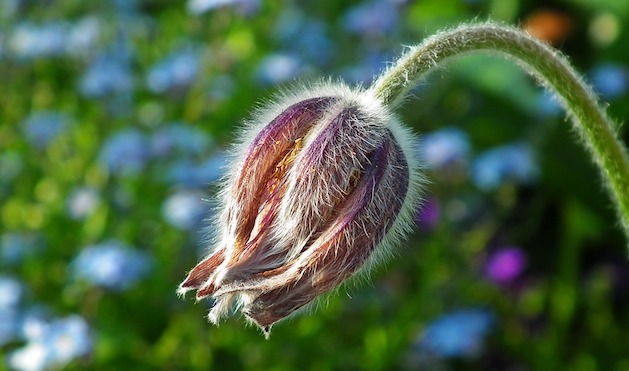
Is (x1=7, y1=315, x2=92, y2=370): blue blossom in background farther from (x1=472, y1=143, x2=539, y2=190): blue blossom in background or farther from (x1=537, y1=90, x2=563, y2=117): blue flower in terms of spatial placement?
(x1=537, y1=90, x2=563, y2=117): blue flower

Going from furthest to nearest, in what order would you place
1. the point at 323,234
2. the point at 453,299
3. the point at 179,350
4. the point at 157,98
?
the point at 157,98 → the point at 453,299 → the point at 179,350 → the point at 323,234

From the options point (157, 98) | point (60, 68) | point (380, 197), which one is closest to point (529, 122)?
point (157, 98)

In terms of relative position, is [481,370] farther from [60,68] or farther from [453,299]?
[60,68]

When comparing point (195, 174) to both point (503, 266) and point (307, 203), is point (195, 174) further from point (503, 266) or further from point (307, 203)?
point (307, 203)

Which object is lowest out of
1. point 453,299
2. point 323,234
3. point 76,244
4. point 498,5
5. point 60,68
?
point 323,234

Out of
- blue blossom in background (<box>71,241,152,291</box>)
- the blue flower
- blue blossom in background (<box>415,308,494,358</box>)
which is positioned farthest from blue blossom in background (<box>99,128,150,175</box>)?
the blue flower

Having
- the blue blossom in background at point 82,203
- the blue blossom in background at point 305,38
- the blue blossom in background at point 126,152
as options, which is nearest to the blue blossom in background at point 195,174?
the blue blossom in background at point 126,152
